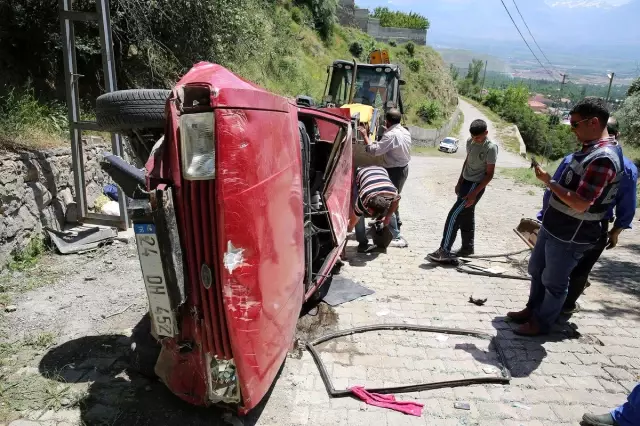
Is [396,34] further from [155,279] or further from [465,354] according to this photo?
[155,279]

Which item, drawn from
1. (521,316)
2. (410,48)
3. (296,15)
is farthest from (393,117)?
(410,48)

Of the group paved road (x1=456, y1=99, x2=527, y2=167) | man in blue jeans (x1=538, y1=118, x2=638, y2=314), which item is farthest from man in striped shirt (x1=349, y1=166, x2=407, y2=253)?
paved road (x1=456, y1=99, x2=527, y2=167)

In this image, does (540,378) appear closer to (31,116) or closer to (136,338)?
(136,338)

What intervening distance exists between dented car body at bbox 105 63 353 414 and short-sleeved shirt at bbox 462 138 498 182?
333 centimetres

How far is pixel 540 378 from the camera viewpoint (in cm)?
339

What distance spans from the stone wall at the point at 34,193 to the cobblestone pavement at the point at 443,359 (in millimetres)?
941

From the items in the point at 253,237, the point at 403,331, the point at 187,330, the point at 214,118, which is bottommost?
the point at 403,331

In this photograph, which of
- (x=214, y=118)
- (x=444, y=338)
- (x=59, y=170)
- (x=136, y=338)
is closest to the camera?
(x=214, y=118)

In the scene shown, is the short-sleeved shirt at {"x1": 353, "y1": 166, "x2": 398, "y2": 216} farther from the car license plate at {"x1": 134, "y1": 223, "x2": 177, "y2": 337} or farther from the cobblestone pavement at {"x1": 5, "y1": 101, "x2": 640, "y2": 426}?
the car license plate at {"x1": 134, "y1": 223, "x2": 177, "y2": 337}

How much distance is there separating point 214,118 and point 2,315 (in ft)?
9.46

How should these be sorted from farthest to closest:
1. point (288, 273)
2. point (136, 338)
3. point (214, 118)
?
point (136, 338)
point (288, 273)
point (214, 118)

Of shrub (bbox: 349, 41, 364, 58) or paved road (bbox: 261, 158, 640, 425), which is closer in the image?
paved road (bbox: 261, 158, 640, 425)

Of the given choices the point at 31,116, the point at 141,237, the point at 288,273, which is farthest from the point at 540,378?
the point at 31,116

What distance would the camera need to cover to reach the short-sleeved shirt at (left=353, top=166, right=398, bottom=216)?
214 inches
